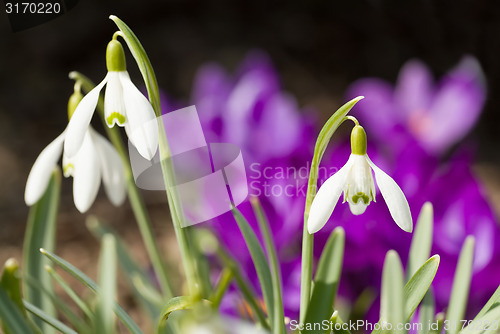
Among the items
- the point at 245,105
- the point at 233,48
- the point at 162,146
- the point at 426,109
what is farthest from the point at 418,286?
the point at 233,48

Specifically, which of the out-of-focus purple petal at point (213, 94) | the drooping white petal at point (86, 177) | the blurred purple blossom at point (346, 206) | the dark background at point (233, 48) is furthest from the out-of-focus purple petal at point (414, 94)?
the dark background at point (233, 48)

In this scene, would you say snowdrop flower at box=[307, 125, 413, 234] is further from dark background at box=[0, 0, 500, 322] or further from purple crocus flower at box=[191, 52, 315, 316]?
dark background at box=[0, 0, 500, 322]

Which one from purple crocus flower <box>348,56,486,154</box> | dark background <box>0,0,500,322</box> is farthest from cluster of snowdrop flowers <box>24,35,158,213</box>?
dark background <box>0,0,500,322</box>

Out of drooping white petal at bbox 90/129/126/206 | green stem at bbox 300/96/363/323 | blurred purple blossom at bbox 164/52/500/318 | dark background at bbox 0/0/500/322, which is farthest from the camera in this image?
dark background at bbox 0/0/500/322

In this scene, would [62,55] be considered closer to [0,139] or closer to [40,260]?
[0,139]

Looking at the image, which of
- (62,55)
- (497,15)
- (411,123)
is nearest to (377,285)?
(411,123)
